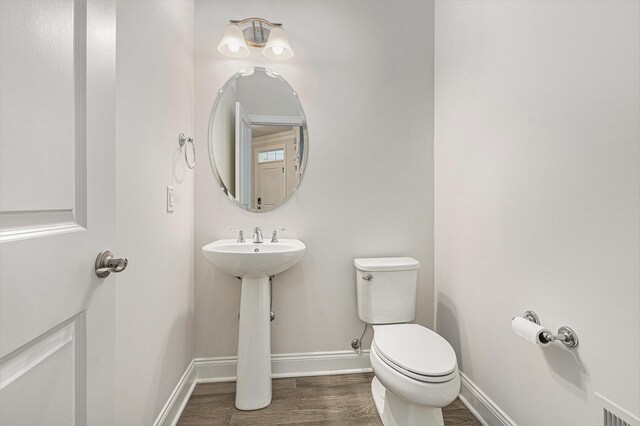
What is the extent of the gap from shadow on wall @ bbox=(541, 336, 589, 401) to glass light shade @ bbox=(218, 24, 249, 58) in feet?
6.83

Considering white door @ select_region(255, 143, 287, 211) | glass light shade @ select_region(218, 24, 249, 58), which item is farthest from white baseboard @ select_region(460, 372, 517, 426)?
glass light shade @ select_region(218, 24, 249, 58)

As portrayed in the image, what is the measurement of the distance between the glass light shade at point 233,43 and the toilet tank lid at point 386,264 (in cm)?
143

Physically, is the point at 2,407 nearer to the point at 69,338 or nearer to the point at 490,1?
the point at 69,338

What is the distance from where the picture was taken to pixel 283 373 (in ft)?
6.26

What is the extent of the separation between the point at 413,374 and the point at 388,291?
0.59 meters

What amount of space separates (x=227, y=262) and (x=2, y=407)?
1.04 metres

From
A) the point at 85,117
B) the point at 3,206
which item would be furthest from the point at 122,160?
the point at 3,206

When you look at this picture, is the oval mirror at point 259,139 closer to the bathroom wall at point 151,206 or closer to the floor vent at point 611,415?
the bathroom wall at point 151,206

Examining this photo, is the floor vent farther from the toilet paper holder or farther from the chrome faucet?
the chrome faucet

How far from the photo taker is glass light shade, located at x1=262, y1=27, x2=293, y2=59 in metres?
1.80

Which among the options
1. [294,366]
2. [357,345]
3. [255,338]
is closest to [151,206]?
[255,338]

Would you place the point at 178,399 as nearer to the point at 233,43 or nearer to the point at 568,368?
the point at 568,368

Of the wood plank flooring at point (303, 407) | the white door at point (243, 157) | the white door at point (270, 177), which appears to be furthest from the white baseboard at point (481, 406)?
the white door at point (243, 157)

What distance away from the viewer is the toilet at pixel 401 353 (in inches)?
46.4
